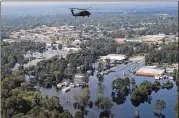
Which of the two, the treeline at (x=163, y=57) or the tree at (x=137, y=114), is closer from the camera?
the tree at (x=137, y=114)

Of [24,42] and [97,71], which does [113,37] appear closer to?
[24,42]

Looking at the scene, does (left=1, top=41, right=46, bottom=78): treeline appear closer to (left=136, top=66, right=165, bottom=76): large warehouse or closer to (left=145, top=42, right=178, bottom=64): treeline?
(left=136, top=66, right=165, bottom=76): large warehouse

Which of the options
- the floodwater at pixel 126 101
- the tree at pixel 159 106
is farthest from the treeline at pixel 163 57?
the tree at pixel 159 106

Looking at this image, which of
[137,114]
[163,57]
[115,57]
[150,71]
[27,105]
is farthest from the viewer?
[115,57]

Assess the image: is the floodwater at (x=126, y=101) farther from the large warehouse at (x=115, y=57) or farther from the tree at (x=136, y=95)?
the large warehouse at (x=115, y=57)

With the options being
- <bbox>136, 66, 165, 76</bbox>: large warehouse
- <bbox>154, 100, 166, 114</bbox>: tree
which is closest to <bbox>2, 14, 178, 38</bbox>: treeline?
<bbox>136, 66, 165, 76</bbox>: large warehouse

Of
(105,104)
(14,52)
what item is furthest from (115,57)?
(105,104)

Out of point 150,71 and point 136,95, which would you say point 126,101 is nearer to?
point 136,95

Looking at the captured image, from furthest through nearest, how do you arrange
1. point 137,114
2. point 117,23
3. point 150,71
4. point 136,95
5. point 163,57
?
point 117,23 → point 163,57 → point 150,71 → point 136,95 → point 137,114
